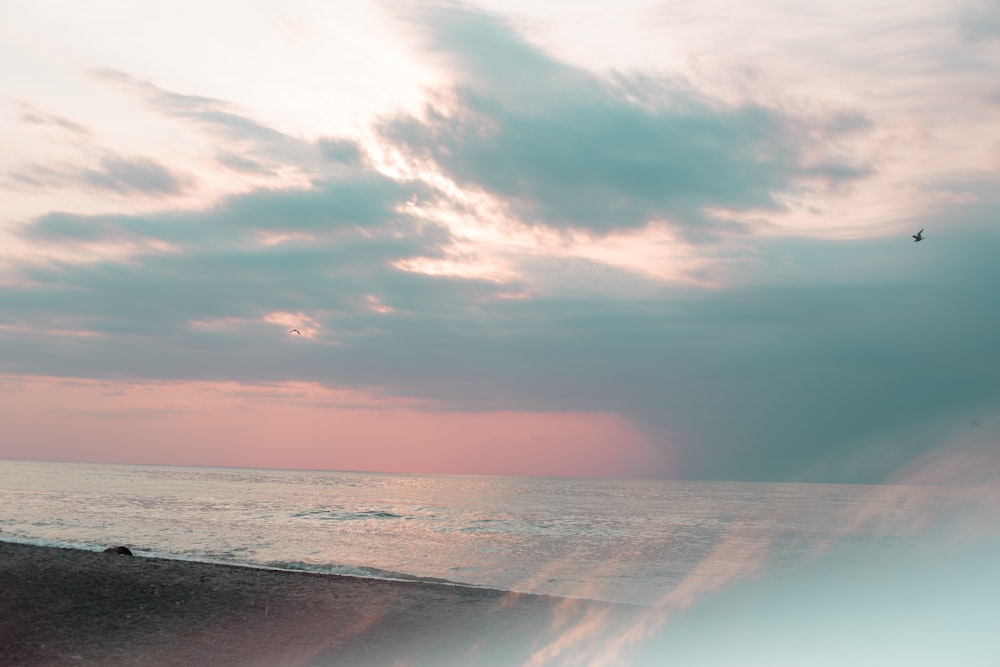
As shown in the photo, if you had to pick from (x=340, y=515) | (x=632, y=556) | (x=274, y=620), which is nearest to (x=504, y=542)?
(x=632, y=556)

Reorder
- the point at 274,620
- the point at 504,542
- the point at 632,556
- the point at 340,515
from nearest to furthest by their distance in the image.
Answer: the point at 274,620, the point at 632,556, the point at 504,542, the point at 340,515

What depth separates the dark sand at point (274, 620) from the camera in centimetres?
1433

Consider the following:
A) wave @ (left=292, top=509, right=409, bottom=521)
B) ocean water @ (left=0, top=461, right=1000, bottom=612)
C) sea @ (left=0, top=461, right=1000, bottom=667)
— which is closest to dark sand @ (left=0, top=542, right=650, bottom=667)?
sea @ (left=0, top=461, right=1000, bottom=667)

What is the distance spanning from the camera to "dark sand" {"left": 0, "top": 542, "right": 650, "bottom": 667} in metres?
14.3

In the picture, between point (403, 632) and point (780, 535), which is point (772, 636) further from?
point (780, 535)

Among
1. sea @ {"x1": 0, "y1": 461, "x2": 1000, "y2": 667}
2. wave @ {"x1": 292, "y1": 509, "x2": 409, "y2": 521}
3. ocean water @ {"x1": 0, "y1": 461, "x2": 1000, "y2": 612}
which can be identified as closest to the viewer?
sea @ {"x1": 0, "y1": 461, "x2": 1000, "y2": 667}

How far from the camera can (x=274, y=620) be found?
56.5ft

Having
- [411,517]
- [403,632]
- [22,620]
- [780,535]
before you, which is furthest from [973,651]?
[411,517]

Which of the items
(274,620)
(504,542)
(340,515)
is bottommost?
(340,515)

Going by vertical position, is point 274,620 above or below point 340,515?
above

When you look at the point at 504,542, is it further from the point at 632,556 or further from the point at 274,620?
the point at 274,620

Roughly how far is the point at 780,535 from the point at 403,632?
156 feet

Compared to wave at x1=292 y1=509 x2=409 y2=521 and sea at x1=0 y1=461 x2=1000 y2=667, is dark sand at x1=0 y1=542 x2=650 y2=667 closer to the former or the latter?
sea at x1=0 y1=461 x2=1000 y2=667

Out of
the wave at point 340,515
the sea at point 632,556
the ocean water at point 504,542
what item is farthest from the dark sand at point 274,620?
the wave at point 340,515
